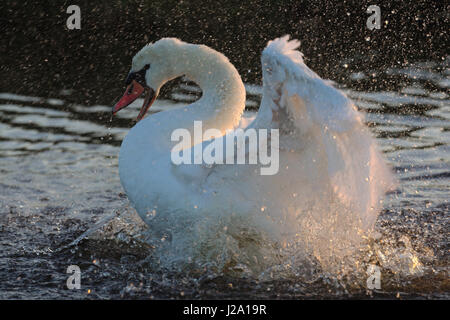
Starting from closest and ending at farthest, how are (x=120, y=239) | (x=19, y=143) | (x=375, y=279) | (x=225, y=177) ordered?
(x=225, y=177), (x=375, y=279), (x=120, y=239), (x=19, y=143)

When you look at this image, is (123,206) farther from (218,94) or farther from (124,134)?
(124,134)

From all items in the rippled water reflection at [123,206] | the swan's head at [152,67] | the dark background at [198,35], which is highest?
the dark background at [198,35]

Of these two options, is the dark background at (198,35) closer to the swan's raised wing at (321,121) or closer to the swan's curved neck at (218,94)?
the swan's curved neck at (218,94)

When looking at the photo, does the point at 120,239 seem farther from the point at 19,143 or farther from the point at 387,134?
the point at 387,134

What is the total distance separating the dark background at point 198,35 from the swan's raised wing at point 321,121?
5.04 meters

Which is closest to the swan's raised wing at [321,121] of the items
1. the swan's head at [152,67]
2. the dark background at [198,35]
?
the swan's head at [152,67]

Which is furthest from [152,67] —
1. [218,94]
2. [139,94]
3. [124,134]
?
[124,134]

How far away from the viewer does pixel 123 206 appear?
20.9ft

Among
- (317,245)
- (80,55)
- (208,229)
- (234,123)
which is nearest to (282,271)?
(317,245)

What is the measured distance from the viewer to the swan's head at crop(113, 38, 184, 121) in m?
5.43

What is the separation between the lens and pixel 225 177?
4.66 m

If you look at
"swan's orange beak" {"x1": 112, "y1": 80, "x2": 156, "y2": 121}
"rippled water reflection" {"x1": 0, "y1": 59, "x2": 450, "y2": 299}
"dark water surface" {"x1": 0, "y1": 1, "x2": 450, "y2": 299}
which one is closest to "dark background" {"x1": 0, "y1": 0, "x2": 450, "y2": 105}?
"dark water surface" {"x1": 0, "y1": 1, "x2": 450, "y2": 299}

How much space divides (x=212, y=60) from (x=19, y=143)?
3.38m

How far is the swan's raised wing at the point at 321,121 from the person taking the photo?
401cm
